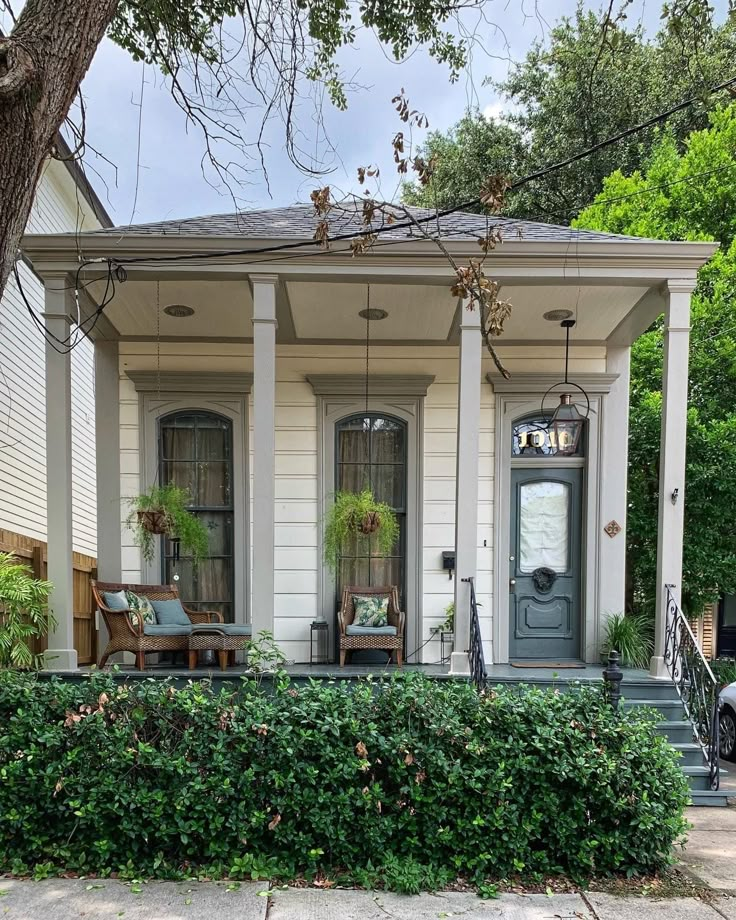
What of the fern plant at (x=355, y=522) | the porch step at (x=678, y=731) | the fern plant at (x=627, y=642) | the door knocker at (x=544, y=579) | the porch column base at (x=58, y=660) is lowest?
the porch step at (x=678, y=731)

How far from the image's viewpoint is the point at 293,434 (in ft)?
24.9

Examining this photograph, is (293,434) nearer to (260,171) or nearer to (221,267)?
(221,267)

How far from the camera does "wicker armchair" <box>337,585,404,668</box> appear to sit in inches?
256

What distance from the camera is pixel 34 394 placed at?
29.7 feet

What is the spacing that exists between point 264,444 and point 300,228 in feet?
6.36

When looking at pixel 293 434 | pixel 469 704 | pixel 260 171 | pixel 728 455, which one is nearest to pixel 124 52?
pixel 260 171

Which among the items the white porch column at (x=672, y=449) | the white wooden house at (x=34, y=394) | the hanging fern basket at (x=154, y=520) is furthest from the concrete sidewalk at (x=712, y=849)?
the white wooden house at (x=34, y=394)

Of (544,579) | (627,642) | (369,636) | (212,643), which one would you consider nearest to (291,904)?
(212,643)

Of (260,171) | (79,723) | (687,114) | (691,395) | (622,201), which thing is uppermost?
(687,114)

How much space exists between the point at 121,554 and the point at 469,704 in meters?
4.45

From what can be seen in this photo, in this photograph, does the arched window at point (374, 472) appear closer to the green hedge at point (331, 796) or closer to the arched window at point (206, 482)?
the arched window at point (206, 482)

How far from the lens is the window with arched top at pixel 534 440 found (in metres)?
7.61

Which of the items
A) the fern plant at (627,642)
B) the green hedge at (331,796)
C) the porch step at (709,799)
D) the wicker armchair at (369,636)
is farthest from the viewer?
the fern plant at (627,642)

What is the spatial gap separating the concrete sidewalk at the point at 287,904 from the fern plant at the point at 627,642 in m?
3.31
